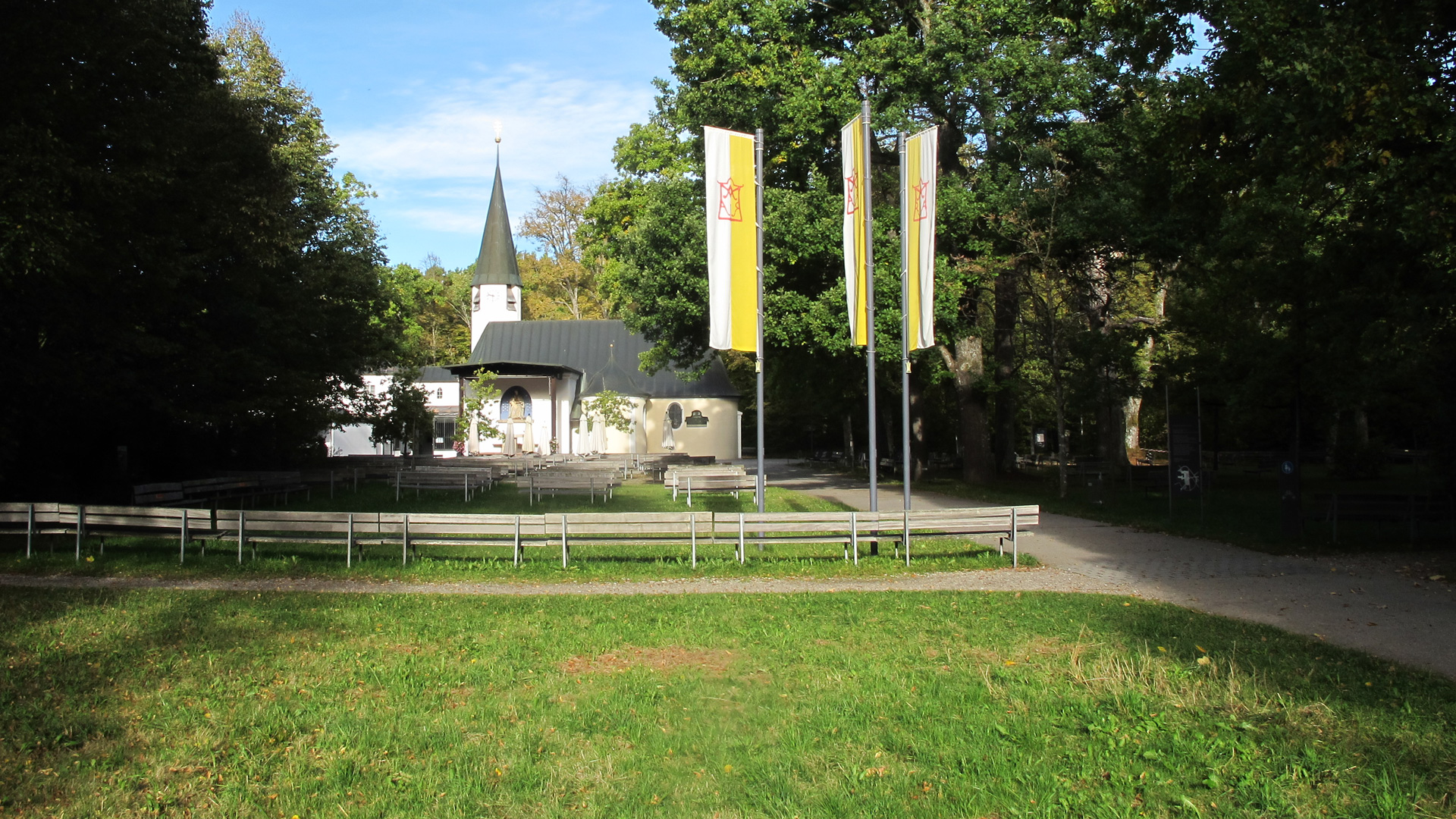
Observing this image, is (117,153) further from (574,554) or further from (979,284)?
(979,284)

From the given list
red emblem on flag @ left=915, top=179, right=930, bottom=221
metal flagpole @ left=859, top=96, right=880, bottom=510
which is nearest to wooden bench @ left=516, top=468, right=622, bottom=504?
metal flagpole @ left=859, top=96, right=880, bottom=510

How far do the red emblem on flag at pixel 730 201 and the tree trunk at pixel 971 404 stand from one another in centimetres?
1436

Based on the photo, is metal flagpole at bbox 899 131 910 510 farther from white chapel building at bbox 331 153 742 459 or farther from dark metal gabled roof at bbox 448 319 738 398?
dark metal gabled roof at bbox 448 319 738 398

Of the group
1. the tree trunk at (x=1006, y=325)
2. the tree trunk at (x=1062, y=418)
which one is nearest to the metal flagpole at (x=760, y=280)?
the tree trunk at (x=1062, y=418)

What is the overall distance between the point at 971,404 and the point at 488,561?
56.8 ft

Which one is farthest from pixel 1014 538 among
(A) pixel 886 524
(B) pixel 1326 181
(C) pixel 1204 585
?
(B) pixel 1326 181

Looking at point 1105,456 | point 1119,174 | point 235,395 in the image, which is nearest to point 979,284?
point 1119,174

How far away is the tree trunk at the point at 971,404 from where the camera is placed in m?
27.5

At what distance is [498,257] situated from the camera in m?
63.2

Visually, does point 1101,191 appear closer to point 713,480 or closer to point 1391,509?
point 1391,509

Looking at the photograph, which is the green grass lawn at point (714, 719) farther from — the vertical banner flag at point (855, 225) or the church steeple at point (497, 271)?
the church steeple at point (497, 271)

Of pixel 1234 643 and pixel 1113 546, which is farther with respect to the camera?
pixel 1113 546

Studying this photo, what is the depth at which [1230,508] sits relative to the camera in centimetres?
2123

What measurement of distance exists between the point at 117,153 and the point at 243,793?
49.7 feet
